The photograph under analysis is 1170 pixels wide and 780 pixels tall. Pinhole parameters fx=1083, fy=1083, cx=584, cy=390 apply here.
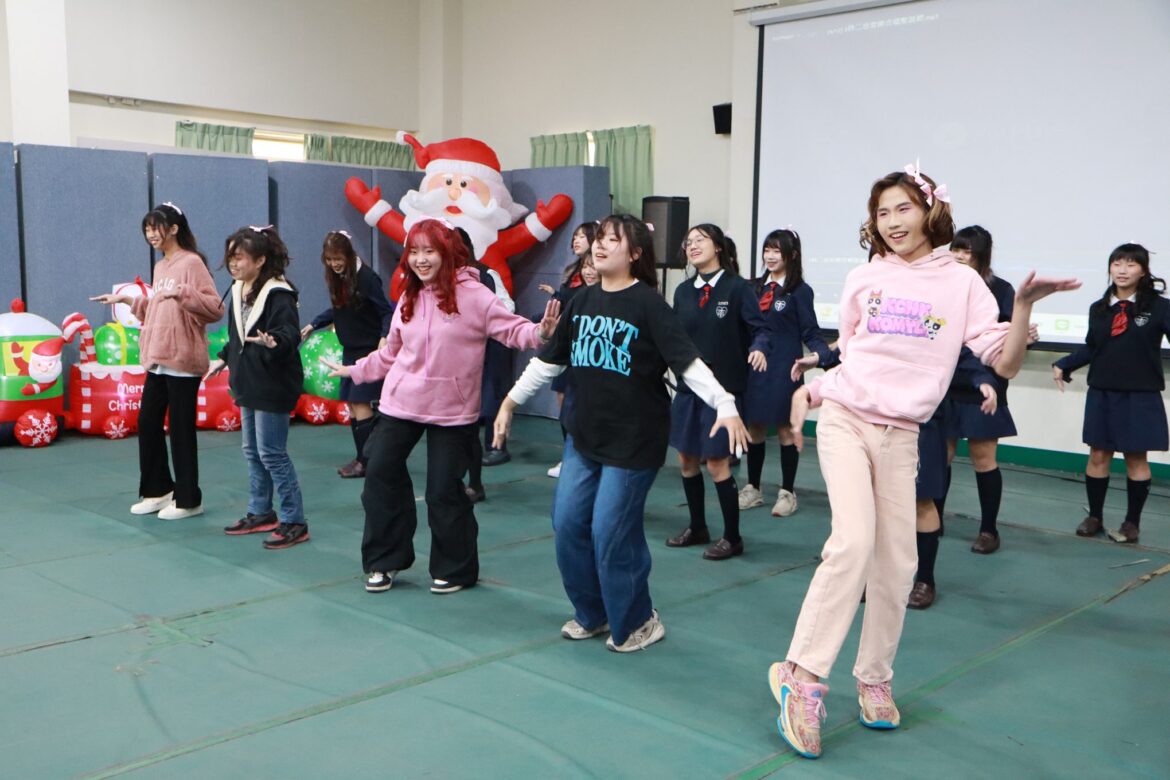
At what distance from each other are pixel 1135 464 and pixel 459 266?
3321 mm

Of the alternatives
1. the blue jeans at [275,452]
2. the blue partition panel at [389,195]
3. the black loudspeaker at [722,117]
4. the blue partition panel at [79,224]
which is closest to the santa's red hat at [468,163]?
the blue partition panel at [389,195]

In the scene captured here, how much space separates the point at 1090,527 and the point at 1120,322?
101 centimetres

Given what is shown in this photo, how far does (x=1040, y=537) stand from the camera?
5.27 metres

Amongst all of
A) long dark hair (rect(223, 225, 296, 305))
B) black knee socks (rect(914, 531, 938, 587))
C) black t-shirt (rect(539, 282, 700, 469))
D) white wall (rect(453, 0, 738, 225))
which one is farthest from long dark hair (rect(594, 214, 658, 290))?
white wall (rect(453, 0, 738, 225))

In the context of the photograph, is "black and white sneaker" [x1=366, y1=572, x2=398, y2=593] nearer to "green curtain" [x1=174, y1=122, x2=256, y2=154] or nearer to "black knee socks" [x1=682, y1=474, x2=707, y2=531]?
"black knee socks" [x1=682, y1=474, x2=707, y2=531]

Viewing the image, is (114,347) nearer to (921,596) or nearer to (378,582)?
(378,582)

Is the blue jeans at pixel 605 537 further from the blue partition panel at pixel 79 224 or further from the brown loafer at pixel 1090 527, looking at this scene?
the blue partition panel at pixel 79 224

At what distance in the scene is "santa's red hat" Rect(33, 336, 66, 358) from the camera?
279 inches

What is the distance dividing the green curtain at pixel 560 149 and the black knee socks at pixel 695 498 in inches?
233

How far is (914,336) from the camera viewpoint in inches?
109

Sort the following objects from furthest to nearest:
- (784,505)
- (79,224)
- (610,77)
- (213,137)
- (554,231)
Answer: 1. (213,137)
2. (610,77)
3. (554,231)
4. (79,224)
5. (784,505)

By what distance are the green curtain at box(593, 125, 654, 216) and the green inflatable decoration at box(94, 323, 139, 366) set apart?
4361 mm

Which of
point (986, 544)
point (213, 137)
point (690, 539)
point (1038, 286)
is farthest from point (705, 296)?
point (213, 137)

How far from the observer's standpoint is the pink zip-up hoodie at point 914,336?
2758mm
